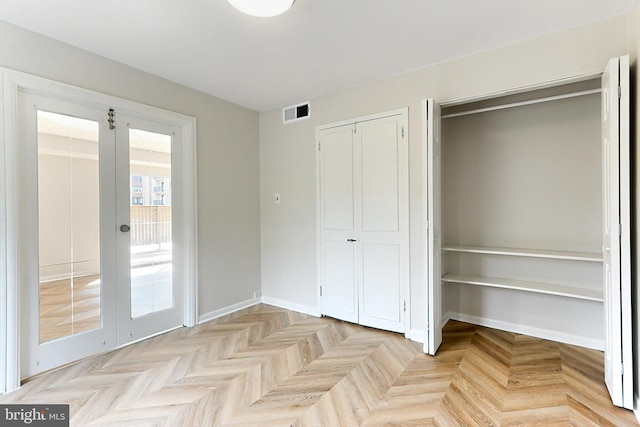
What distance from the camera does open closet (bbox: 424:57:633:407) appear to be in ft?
8.84

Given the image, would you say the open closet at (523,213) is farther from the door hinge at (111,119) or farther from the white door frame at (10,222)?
the white door frame at (10,222)

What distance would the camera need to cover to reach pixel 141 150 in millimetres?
2994

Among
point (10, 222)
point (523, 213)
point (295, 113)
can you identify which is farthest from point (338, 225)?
point (10, 222)

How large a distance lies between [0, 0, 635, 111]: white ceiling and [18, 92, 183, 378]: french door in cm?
60

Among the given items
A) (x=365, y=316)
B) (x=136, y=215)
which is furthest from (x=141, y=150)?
(x=365, y=316)

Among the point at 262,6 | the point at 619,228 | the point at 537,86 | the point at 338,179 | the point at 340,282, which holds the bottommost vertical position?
the point at 340,282

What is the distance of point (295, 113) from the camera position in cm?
383

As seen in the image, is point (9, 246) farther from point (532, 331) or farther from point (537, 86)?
point (532, 331)

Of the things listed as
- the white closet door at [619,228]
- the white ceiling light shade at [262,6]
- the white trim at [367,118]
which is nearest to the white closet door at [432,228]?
the white trim at [367,118]

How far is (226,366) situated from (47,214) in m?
1.83

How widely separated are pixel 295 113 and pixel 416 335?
9.27 feet

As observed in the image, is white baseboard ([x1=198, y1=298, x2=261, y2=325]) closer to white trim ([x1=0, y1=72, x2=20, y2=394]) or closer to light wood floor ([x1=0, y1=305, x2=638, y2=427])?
light wood floor ([x1=0, y1=305, x2=638, y2=427])

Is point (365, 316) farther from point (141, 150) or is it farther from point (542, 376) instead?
point (141, 150)

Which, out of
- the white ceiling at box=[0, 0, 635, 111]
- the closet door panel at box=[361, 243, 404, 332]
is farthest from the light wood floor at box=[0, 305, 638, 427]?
the white ceiling at box=[0, 0, 635, 111]
